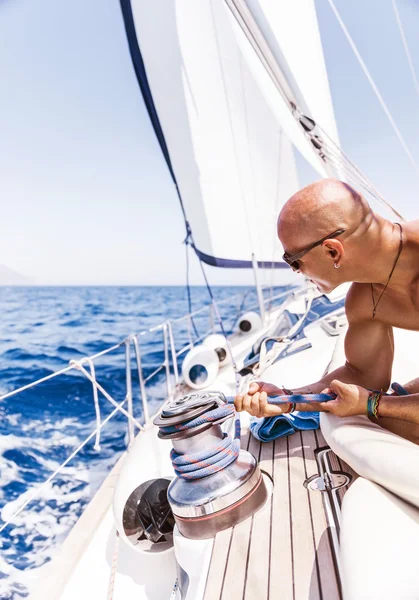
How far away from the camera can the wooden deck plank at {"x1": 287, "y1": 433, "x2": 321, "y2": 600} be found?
881 mm

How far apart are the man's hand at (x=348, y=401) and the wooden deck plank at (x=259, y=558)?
0.35 m

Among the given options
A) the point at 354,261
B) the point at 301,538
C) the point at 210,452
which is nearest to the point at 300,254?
the point at 354,261

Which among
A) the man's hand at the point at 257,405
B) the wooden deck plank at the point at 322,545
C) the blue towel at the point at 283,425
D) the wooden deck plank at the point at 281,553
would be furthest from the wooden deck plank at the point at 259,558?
the blue towel at the point at 283,425

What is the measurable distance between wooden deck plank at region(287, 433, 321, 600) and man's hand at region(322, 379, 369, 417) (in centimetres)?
27

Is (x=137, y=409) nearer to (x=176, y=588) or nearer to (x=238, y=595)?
(x=176, y=588)

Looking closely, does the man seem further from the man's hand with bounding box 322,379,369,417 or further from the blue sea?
the blue sea

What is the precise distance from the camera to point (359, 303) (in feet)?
4.74

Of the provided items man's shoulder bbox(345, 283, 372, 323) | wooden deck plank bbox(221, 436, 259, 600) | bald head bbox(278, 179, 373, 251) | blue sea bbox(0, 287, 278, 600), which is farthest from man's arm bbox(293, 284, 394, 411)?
blue sea bbox(0, 287, 278, 600)

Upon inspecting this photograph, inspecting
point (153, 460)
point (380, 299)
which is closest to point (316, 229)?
point (380, 299)

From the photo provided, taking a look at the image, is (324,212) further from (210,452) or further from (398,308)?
(210,452)

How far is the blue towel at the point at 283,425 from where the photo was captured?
5.19ft

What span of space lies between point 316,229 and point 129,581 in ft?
4.63

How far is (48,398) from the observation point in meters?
5.15

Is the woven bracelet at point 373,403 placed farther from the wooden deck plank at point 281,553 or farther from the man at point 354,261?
the wooden deck plank at point 281,553
